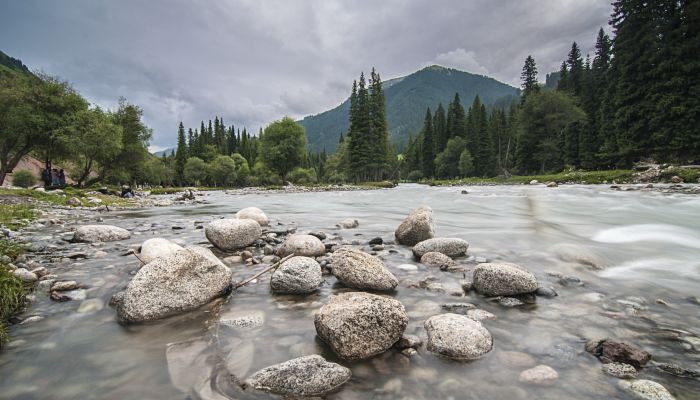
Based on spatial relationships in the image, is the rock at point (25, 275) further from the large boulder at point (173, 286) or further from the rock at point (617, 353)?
the rock at point (617, 353)

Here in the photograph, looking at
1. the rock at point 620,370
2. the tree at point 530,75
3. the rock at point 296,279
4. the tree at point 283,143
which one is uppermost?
the tree at point 530,75

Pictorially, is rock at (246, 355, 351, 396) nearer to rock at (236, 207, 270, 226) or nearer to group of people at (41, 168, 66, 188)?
rock at (236, 207, 270, 226)

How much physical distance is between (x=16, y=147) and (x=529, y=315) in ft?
115

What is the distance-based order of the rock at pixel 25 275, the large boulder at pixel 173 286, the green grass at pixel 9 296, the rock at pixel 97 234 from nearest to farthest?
1. the green grass at pixel 9 296
2. the large boulder at pixel 173 286
3. the rock at pixel 25 275
4. the rock at pixel 97 234

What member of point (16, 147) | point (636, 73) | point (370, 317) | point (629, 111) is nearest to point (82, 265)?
point (370, 317)

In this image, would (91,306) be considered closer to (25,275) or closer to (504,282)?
(25,275)

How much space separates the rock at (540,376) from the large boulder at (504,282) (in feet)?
4.69

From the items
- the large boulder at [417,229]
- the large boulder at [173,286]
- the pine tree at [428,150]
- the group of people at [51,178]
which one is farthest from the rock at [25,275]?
the pine tree at [428,150]

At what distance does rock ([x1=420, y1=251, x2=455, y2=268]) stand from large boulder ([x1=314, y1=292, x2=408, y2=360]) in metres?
2.40

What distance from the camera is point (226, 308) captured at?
3.45 meters

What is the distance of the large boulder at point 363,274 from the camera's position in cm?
398

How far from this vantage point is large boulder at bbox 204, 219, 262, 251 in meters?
6.04

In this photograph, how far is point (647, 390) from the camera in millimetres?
2039

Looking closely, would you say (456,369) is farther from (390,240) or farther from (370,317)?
(390,240)
